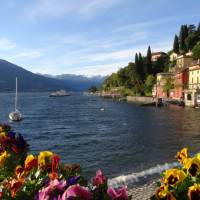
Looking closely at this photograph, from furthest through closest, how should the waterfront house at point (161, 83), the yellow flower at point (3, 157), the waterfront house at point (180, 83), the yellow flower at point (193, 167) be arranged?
the waterfront house at point (161, 83), the waterfront house at point (180, 83), the yellow flower at point (3, 157), the yellow flower at point (193, 167)

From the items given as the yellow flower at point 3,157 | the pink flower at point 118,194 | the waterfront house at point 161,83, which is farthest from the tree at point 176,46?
the pink flower at point 118,194

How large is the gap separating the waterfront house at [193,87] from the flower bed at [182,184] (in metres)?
84.8

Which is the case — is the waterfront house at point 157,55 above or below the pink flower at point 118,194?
above

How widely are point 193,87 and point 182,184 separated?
95.2 m

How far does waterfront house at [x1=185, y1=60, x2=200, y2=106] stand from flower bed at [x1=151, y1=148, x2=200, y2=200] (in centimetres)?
8482

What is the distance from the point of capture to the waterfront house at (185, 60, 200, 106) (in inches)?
3605

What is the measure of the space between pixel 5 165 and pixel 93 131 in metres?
39.8

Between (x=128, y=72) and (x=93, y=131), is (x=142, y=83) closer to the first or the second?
(x=128, y=72)

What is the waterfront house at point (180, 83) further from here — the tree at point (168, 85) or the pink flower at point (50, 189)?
the pink flower at point (50, 189)

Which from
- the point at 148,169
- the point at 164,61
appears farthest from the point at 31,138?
the point at 164,61

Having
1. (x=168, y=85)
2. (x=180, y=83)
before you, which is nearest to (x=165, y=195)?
(x=180, y=83)

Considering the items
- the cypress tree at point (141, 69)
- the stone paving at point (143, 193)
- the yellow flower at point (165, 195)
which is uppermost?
the cypress tree at point (141, 69)

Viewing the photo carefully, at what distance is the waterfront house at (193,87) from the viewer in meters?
91.6

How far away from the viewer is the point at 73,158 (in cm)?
3012
